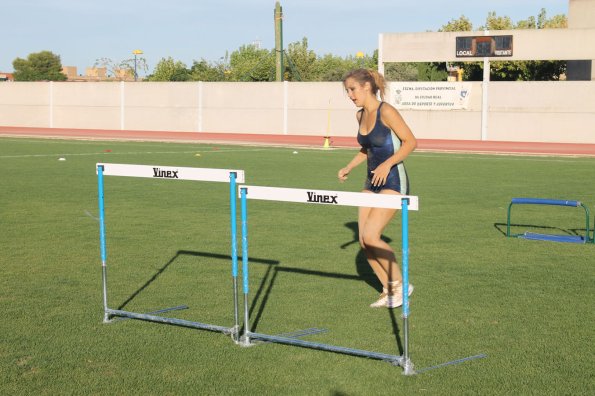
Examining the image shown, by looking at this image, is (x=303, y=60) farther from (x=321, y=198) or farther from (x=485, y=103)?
(x=321, y=198)

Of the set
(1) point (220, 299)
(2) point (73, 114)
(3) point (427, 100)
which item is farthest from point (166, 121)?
(1) point (220, 299)

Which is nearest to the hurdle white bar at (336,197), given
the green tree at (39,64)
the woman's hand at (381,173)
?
the woman's hand at (381,173)

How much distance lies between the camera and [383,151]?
24.5ft

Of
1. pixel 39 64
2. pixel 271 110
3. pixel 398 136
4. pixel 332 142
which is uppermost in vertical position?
pixel 39 64

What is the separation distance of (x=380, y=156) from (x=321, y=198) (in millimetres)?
1612

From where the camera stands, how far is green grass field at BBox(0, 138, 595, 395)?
5797 millimetres

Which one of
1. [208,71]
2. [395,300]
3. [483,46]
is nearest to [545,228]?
[395,300]

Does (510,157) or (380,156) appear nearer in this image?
(380,156)

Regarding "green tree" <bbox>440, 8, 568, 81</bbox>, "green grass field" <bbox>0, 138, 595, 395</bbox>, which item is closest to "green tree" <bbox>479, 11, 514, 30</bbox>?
"green tree" <bbox>440, 8, 568, 81</bbox>

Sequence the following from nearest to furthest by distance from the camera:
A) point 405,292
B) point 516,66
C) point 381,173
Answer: point 405,292, point 381,173, point 516,66

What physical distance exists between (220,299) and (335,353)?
6.29 feet

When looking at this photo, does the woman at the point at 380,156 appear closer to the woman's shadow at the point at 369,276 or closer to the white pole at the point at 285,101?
the woman's shadow at the point at 369,276

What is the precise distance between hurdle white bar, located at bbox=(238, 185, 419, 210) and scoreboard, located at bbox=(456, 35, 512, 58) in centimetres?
3333

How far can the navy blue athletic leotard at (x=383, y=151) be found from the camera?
24.3 ft
